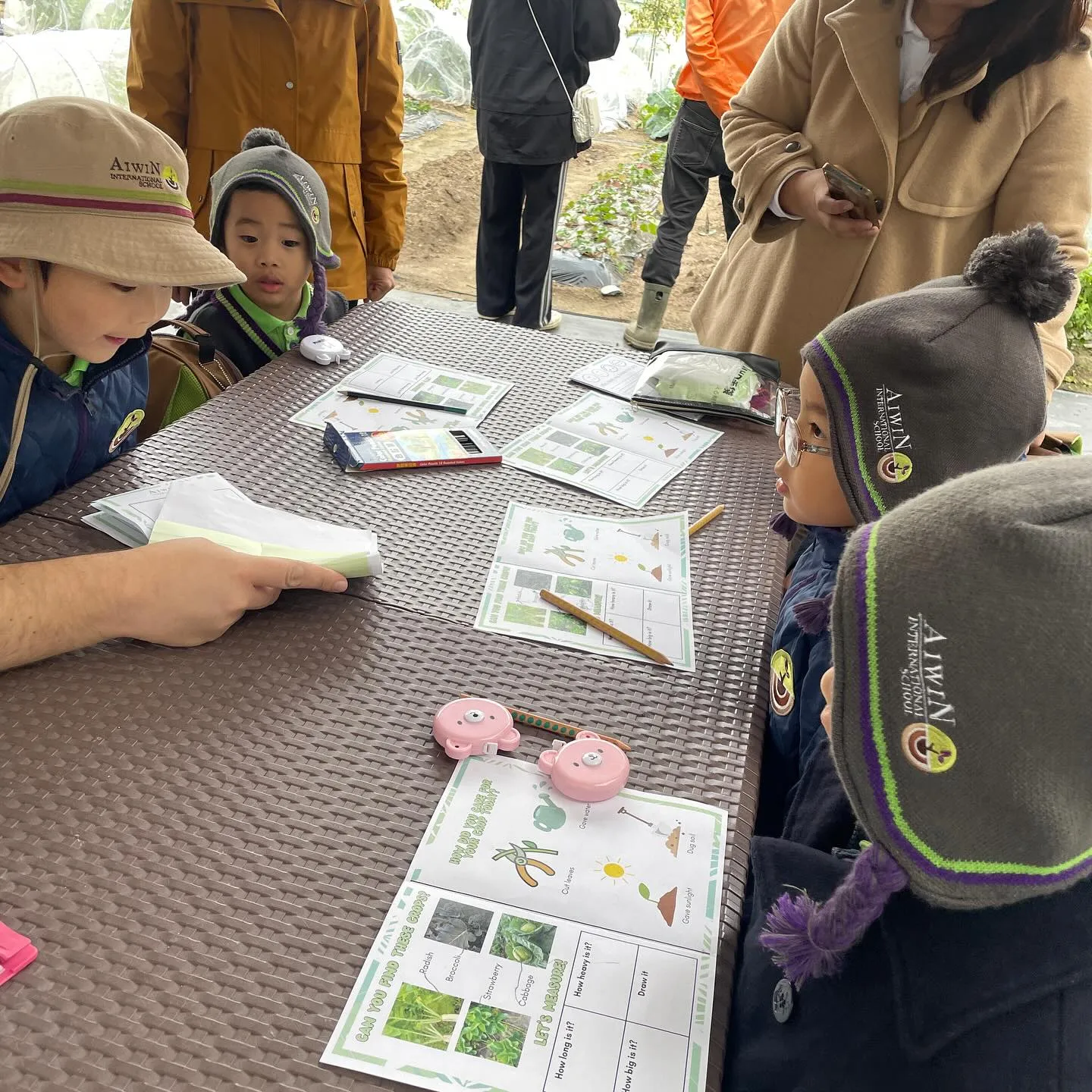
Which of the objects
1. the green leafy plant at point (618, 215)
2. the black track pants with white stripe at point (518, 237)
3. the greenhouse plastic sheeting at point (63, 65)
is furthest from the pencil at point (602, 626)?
the greenhouse plastic sheeting at point (63, 65)

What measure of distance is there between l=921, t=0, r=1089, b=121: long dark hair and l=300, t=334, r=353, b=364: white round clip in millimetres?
1274

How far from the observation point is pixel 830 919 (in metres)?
0.72

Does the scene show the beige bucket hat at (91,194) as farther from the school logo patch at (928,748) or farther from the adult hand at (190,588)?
the school logo patch at (928,748)

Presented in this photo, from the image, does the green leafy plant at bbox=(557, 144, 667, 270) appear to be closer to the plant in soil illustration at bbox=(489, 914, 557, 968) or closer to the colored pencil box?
the colored pencil box

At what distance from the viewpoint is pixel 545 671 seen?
3.68ft

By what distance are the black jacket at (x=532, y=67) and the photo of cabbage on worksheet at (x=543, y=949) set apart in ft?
10.1

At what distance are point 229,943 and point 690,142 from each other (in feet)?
12.1

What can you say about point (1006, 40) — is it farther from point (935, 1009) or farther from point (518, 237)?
point (518, 237)

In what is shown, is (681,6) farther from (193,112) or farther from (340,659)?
(340,659)

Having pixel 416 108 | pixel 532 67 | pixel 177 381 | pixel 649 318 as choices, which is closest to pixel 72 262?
pixel 177 381

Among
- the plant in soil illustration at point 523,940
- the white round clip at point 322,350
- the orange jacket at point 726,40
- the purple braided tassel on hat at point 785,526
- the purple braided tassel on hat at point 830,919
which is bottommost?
the plant in soil illustration at point 523,940

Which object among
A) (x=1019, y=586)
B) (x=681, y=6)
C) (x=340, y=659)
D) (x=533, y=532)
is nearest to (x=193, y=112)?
(x=533, y=532)

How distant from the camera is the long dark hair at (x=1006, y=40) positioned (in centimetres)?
157

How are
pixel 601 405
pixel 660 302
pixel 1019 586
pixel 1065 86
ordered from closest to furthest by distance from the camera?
pixel 1019 586
pixel 1065 86
pixel 601 405
pixel 660 302
